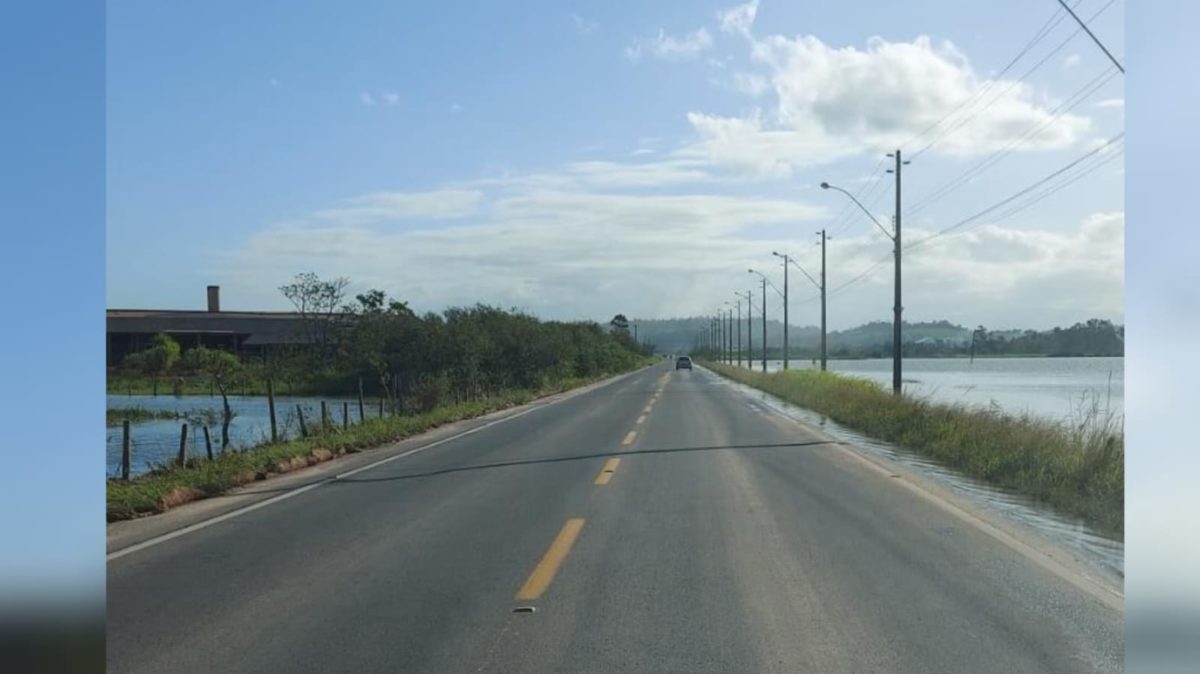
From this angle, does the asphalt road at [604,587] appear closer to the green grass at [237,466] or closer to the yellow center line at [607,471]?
the yellow center line at [607,471]

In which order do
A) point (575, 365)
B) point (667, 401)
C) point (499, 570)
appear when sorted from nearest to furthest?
point (499, 570), point (667, 401), point (575, 365)

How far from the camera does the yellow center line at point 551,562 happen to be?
26.1 feet

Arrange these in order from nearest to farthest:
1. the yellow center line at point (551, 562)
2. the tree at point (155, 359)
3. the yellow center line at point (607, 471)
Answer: the yellow center line at point (551, 562), the yellow center line at point (607, 471), the tree at point (155, 359)

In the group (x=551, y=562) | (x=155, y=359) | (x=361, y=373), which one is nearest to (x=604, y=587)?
(x=551, y=562)

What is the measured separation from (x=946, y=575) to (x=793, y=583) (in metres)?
1.32

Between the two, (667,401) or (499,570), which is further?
(667,401)

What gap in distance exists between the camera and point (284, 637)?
6766 mm

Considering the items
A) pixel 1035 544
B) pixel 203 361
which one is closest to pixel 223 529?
pixel 1035 544

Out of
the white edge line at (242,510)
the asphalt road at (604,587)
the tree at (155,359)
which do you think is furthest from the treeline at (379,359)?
the asphalt road at (604,587)

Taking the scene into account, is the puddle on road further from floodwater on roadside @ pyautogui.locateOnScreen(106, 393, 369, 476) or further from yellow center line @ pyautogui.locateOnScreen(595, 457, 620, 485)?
floodwater on roadside @ pyautogui.locateOnScreen(106, 393, 369, 476)

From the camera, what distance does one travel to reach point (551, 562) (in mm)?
9055

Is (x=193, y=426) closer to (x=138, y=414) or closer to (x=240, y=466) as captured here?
(x=138, y=414)

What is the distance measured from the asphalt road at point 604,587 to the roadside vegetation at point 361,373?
391 cm

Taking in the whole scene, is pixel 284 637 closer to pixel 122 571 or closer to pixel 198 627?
pixel 198 627
